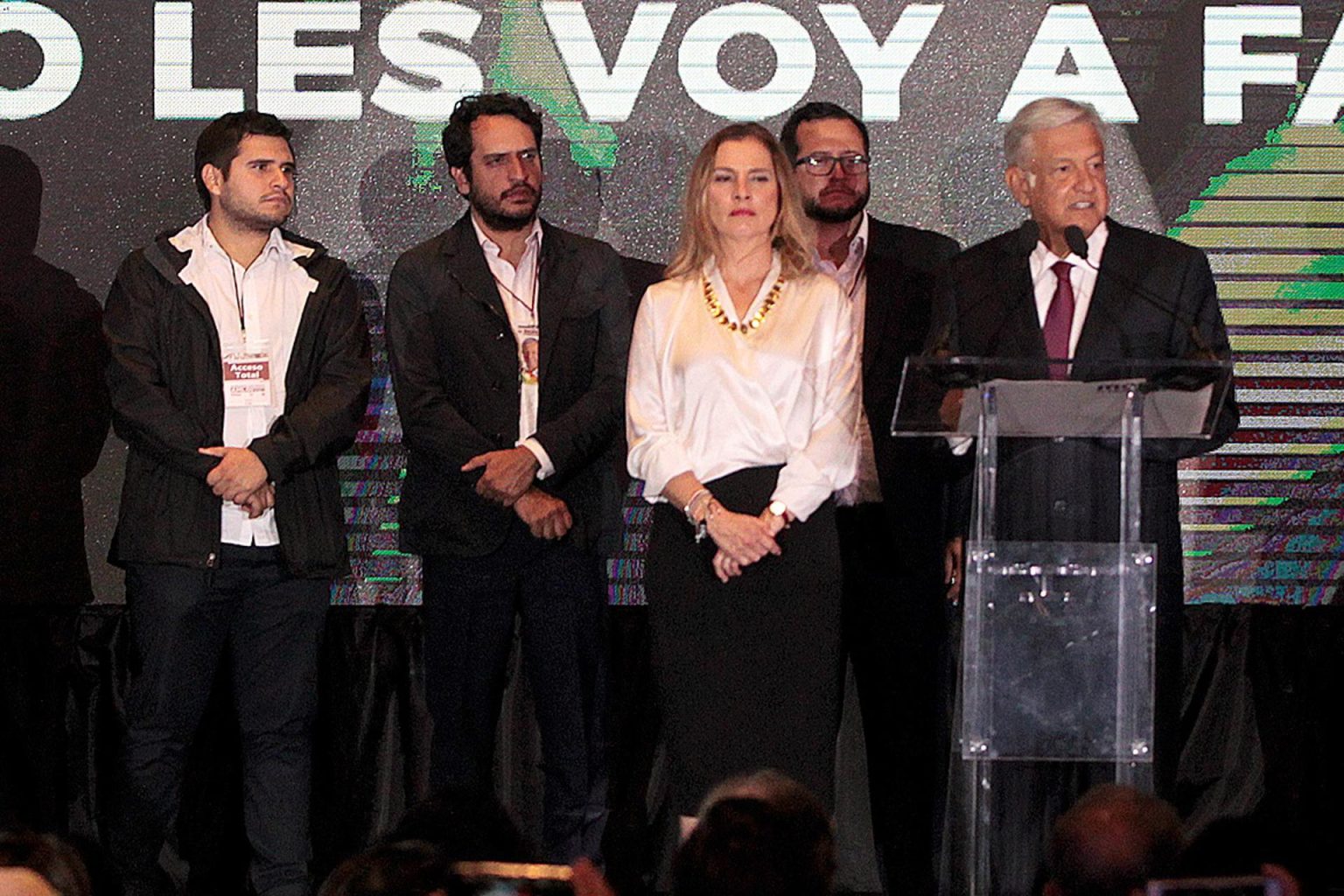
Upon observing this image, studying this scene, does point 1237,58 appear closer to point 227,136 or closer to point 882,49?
point 882,49

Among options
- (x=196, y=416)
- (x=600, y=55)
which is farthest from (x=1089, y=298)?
(x=196, y=416)

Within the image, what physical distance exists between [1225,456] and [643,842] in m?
2.01

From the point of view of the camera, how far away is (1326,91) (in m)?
5.89

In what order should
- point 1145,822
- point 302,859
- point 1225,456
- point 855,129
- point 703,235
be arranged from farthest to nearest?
point 1225,456 < point 855,129 < point 302,859 < point 703,235 < point 1145,822

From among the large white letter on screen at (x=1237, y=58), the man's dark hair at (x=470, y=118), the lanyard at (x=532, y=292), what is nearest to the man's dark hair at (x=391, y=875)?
the lanyard at (x=532, y=292)

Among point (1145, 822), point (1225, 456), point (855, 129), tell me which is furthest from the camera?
point (1225, 456)

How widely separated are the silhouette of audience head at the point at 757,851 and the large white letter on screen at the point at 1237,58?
149 inches

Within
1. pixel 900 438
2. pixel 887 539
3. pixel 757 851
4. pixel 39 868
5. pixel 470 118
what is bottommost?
pixel 39 868

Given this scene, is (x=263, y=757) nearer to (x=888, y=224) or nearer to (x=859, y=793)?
(x=859, y=793)

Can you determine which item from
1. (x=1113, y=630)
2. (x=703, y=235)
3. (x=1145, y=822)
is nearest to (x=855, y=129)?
(x=703, y=235)

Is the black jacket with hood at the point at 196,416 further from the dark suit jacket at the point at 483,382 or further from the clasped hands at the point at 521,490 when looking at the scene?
the clasped hands at the point at 521,490

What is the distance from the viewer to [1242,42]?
5.90 m

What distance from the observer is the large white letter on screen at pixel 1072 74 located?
19.4 ft

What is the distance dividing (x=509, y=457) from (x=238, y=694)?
898 millimetres
